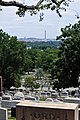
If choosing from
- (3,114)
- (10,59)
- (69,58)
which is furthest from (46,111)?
(10,59)

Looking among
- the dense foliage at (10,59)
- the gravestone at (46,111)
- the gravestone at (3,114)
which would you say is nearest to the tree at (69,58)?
the dense foliage at (10,59)

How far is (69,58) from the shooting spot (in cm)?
3631

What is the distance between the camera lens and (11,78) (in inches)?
1783

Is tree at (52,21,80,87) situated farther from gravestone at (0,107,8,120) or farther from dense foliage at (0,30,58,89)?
gravestone at (0,107,8,120)

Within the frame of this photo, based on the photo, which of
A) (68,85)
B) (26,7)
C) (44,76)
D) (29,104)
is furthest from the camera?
A: (44,76)

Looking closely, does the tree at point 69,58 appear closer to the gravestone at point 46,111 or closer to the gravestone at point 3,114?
the gravestone at point 3,114

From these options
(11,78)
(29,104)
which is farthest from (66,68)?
(29,104)

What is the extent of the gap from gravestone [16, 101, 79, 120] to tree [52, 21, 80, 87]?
2266cm

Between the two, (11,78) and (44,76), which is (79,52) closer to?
(11,78)

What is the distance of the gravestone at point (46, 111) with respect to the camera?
41.8 feet

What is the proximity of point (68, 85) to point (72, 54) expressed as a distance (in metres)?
2.90

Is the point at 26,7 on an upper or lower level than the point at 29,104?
upper

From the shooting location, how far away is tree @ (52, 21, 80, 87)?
3591 centimetres

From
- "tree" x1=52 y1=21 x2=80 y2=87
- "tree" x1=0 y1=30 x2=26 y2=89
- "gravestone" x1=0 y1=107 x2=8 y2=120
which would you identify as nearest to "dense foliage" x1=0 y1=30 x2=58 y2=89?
"tree" x1=0 y1=30 x2=26 y2=89
